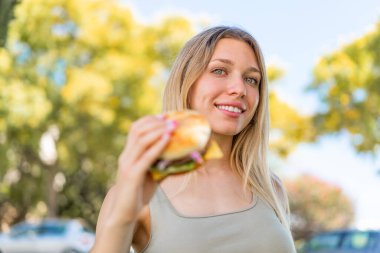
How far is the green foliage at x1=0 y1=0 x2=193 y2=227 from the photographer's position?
→ 2669cm

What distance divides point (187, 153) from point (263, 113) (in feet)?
3.45

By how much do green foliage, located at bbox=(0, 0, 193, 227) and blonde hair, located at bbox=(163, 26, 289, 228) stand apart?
22345 millimetres

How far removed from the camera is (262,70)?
7.70ft

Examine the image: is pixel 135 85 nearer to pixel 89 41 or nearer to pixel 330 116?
pixel 89 41

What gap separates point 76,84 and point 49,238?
787 centimetres

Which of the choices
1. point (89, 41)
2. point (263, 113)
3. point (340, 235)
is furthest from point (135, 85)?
point (263, 113)

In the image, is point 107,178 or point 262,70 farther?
point 107,178

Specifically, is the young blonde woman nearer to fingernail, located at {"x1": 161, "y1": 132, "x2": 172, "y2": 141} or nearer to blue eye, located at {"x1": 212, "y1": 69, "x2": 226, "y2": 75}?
blue eye, located at {"x1": 212, "y1": 69, "x2": 226, "y2": 75}

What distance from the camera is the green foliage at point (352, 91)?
27.0 meters

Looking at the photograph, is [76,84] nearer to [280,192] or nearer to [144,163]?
[280,192]

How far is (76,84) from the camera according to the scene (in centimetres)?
2769

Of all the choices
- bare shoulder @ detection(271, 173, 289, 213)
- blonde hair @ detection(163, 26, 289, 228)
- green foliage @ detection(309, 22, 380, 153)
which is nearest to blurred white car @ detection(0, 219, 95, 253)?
green foliage @ detection(309, 22, 380, 153)

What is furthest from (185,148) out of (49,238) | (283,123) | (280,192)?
(283,123)

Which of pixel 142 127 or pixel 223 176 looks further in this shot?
pixel 223 176
